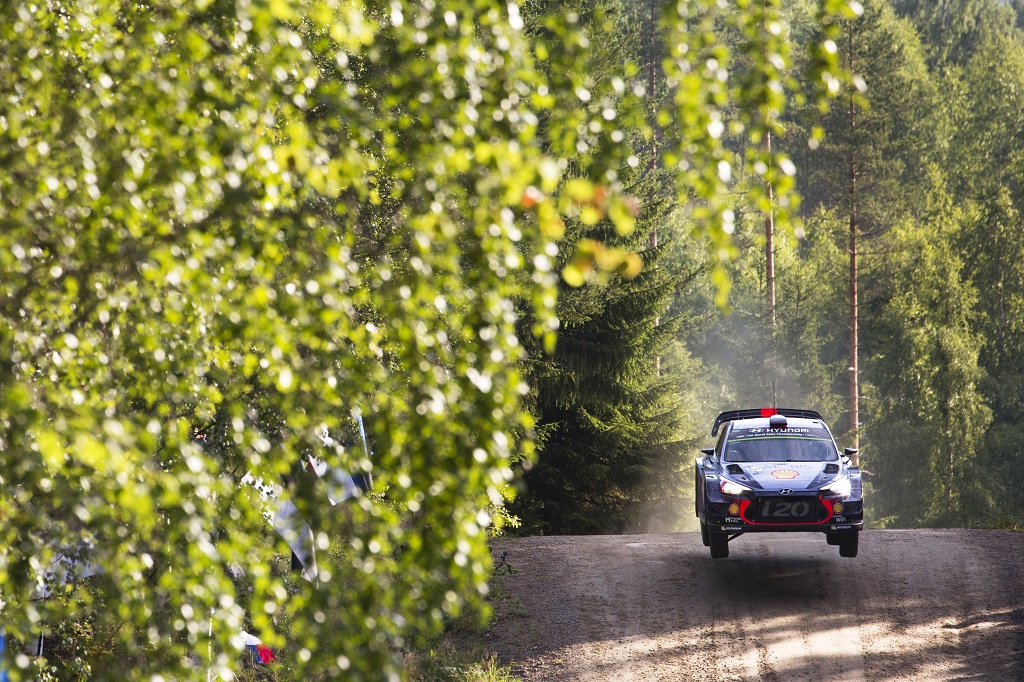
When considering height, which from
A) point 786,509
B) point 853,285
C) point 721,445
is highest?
point 853,285

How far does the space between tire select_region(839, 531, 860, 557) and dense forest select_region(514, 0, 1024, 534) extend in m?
8.75

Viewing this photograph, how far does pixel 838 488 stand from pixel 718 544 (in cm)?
227

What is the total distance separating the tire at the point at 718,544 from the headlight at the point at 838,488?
1890 mm

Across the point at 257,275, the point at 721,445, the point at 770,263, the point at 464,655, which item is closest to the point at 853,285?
the point at 770,263

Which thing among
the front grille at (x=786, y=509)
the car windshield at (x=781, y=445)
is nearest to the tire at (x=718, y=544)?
the car windshield at (x=781, y=445)

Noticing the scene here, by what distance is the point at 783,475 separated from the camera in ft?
40.6

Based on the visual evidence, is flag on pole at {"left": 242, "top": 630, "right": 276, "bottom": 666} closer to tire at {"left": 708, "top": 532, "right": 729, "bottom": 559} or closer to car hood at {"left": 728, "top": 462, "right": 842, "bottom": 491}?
car hood at {"left": 728, "top": 462, "right": 842, "bottom": 491}

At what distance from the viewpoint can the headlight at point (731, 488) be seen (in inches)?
483

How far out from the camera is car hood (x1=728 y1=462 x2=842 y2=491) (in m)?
12.2

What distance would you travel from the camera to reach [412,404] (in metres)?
3.88

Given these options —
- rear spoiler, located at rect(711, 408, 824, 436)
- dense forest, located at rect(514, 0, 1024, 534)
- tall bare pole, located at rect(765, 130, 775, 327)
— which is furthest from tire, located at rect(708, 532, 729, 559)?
tall bare pole, located at rect(765, 130, 775, 327)

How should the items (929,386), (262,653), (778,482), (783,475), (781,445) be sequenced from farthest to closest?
1. (929,386)
2. (781,445)
3. (783,475)
4. (778,482)
5. (262,653)

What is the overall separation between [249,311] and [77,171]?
74 cm

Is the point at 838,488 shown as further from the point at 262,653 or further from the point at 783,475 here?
the point at 262,653
